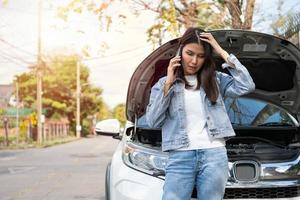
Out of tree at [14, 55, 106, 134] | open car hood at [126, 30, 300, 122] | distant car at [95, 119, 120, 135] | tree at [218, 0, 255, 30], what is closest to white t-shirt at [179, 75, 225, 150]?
open car hood at [126, 30, 300, 122]

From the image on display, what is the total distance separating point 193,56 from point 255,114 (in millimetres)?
1946

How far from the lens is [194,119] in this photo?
3229 mm

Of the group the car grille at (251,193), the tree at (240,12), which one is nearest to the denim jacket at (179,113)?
the car grille at (251,193)

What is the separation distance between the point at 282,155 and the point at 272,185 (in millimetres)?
356

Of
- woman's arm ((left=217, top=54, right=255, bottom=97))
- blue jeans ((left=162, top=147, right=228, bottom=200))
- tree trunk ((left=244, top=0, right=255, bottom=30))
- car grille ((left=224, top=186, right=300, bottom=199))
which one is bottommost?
car grille ((left=224, top=186, right=300, bottom=199))

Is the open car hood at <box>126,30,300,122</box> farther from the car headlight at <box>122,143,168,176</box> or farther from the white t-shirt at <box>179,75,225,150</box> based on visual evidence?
the white t-shirt at <box>179,75,225,150</box>

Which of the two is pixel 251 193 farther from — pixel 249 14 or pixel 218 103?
pixel 249 14

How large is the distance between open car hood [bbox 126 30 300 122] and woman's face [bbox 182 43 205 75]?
1.15m

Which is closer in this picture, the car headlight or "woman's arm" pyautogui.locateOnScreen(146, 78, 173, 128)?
"woman's arm" pyautogui.locateOnScreen(146, 78, 173, 128)

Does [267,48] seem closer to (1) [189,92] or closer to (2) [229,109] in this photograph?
(2) [229,109]

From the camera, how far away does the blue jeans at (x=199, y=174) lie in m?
3.14

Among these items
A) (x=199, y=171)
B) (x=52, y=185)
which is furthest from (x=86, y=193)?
(x=199, y=171)

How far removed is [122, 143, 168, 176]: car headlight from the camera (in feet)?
12.2

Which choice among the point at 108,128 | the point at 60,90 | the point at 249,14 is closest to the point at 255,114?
the point at 108,128
